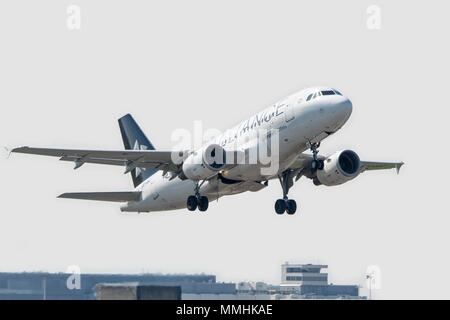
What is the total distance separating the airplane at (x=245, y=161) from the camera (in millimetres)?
44375

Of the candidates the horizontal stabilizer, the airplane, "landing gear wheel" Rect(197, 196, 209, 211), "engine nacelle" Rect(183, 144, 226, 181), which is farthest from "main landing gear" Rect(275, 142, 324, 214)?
the horizontal stabilizer

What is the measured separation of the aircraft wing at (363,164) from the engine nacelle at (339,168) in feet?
2.73

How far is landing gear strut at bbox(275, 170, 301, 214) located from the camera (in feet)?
169

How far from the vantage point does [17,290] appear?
182 feet

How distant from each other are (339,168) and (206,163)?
24.0 feet

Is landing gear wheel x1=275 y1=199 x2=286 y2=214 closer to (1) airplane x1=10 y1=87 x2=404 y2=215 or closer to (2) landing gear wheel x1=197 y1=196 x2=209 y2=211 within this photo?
(1) airplane x1=10 y1=87 x2=404 y2=215

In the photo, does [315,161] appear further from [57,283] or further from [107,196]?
[57,283]

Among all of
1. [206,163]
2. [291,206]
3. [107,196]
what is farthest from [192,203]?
[107,196]

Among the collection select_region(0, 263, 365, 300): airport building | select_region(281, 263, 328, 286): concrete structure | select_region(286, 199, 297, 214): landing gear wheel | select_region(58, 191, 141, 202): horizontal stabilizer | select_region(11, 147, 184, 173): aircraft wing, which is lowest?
select_region(0, 263, 365, 300): airport building

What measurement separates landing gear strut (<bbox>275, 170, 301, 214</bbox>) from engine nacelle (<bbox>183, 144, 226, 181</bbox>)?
4975 millimetres
